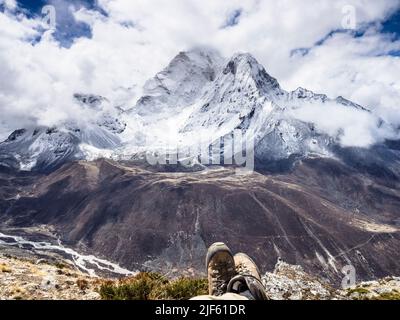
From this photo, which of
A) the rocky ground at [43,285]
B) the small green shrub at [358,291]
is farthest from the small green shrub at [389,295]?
the rocky ground at [43,285]

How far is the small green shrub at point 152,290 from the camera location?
61.2 feet

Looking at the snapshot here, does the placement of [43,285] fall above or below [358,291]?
above

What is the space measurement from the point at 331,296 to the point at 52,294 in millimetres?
12989

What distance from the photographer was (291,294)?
23.8 metres

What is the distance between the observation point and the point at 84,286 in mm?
20734

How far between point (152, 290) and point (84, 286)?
3473 mm

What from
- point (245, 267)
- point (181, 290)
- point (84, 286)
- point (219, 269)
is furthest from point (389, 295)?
point (84, 286)

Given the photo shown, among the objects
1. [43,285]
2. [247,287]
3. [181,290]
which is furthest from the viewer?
[43,285]

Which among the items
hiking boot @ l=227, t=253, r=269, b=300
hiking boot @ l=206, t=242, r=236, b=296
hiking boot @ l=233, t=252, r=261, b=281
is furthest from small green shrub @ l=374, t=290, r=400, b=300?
hiking boot @ l=227, t=253, r=269, b=300

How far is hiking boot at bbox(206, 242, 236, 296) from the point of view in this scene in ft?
60.0

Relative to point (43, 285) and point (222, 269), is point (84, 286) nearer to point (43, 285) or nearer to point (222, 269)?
point (43, 285)

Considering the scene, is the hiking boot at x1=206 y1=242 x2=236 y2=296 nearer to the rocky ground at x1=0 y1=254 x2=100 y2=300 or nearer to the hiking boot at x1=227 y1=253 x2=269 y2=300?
the hiking boot at x1=227 y1=253 x2=269 y2=300

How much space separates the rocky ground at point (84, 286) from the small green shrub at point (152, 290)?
0.96 m
